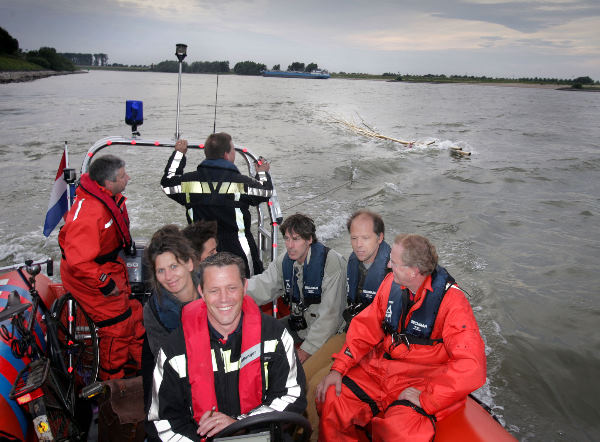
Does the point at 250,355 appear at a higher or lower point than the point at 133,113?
lower

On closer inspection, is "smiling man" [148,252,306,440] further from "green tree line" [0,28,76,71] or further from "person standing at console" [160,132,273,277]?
"green tree line" [0,28,76,71]

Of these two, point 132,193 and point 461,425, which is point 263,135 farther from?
point 461,425

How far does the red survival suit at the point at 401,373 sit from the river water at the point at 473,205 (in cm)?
165

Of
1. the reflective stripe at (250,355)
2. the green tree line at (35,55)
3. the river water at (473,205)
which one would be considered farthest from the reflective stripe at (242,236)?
the green tree line at (35,55)

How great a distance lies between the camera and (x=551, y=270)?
5.59 meters

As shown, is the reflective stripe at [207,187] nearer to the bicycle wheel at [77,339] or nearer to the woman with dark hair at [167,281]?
the woman with dark hair at [167,281]

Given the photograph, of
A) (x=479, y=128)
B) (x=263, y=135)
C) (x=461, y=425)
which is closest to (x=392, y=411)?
(x=461, y=425)

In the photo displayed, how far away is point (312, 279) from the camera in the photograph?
231cm

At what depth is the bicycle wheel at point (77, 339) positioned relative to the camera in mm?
2273

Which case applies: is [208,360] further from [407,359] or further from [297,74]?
[297,74]

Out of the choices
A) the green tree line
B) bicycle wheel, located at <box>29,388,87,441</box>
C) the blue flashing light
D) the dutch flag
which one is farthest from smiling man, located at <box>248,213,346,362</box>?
the green tree line

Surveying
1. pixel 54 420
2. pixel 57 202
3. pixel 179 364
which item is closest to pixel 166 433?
pixel 179 364

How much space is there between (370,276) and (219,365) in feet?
3.68

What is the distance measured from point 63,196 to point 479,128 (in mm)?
20618
